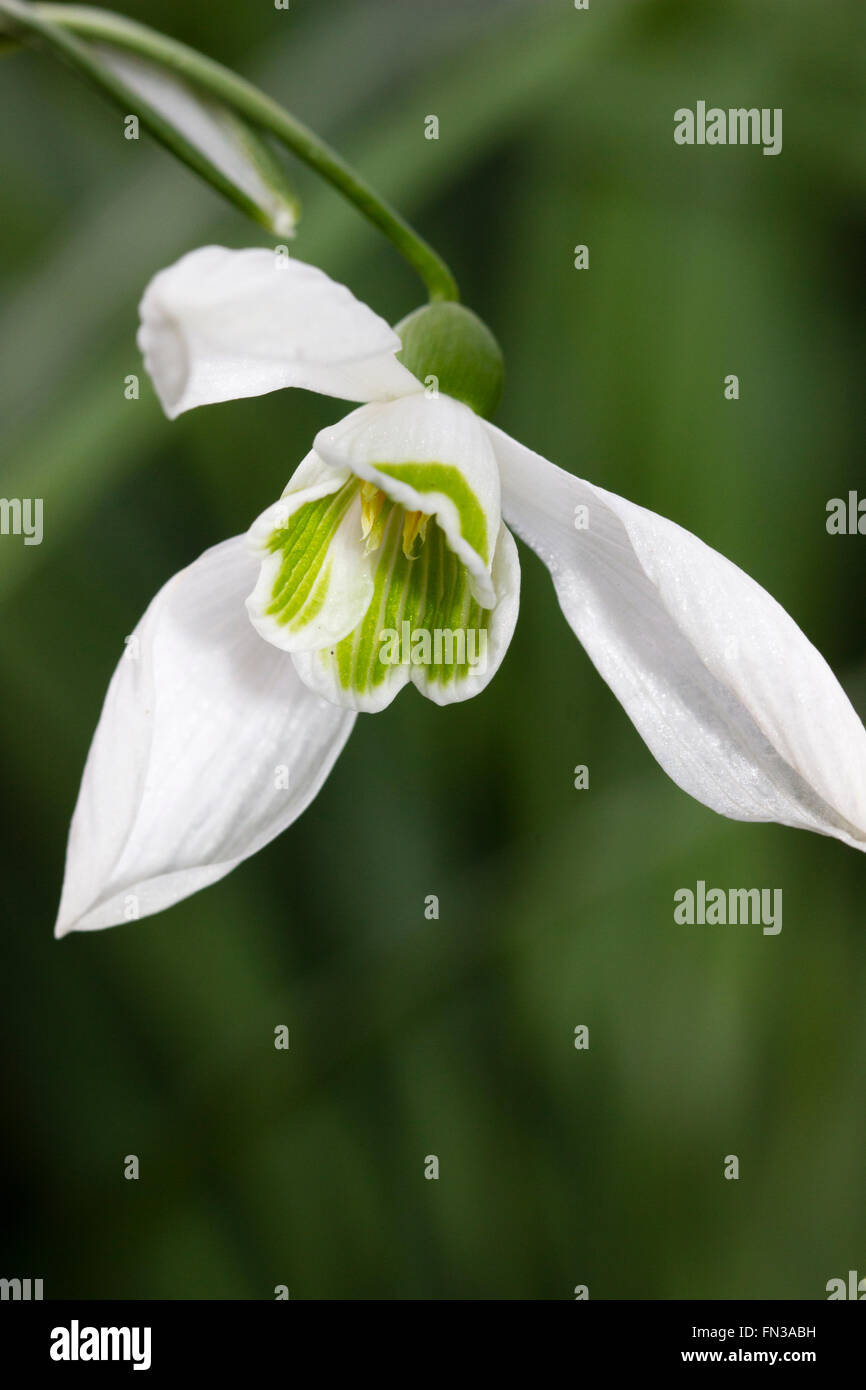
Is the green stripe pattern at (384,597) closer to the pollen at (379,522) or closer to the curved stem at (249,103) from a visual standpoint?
the pollen at (379,522)

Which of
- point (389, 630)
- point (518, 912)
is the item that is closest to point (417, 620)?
point (389, 630)

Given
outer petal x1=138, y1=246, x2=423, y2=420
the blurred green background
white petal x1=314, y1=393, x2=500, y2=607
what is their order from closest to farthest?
outer petal x1=138, y1=246, x2=423, y2=420, white petal x1=314, y1=393, x2=500, y2=607, the blurred green background

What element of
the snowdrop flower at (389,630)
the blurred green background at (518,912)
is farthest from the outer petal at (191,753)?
the blurred green background at (518,912)

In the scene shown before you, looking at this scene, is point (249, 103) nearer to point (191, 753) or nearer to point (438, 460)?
point (438, 460)

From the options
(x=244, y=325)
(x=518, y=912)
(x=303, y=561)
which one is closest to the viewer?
(x=244, y=325)

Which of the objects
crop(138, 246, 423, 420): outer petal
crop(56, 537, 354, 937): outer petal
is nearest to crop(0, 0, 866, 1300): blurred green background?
crop(56, 537, 354, 937): outer petal

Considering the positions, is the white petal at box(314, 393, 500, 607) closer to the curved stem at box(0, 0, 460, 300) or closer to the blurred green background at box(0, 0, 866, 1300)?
the curved stem at box(0, 0, 460, 300)

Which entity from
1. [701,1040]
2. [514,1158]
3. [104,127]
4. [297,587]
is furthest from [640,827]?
[104,127]
